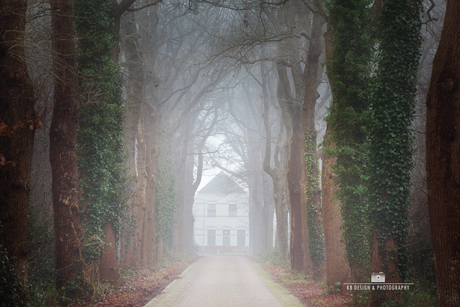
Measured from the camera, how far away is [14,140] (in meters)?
7.68

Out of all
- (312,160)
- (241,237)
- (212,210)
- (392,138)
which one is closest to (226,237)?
(241,237)

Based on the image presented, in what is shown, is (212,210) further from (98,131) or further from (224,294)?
(98,131)

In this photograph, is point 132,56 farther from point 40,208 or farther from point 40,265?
point 40,265

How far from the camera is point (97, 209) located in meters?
11.6

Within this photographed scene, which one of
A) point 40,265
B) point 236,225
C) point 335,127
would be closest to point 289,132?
point 335,127

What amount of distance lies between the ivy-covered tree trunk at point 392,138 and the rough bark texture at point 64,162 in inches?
293

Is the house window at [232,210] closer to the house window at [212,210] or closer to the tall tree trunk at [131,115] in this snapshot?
the house window at [212,210]

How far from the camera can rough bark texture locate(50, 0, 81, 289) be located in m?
9.91

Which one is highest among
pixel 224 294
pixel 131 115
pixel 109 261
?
pixel 131 115

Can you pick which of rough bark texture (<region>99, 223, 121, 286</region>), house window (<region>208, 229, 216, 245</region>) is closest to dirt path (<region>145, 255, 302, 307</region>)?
rough bark texture (<region>99, 223, 121, 286</region>)

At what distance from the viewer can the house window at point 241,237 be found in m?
62.2

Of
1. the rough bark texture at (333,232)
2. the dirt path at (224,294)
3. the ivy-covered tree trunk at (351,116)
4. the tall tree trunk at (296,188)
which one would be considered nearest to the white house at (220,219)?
the tall tree trunk at (296,188)

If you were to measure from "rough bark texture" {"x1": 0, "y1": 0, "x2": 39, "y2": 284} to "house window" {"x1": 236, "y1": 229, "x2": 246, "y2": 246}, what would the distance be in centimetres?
5601

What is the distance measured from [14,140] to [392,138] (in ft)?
26.3
